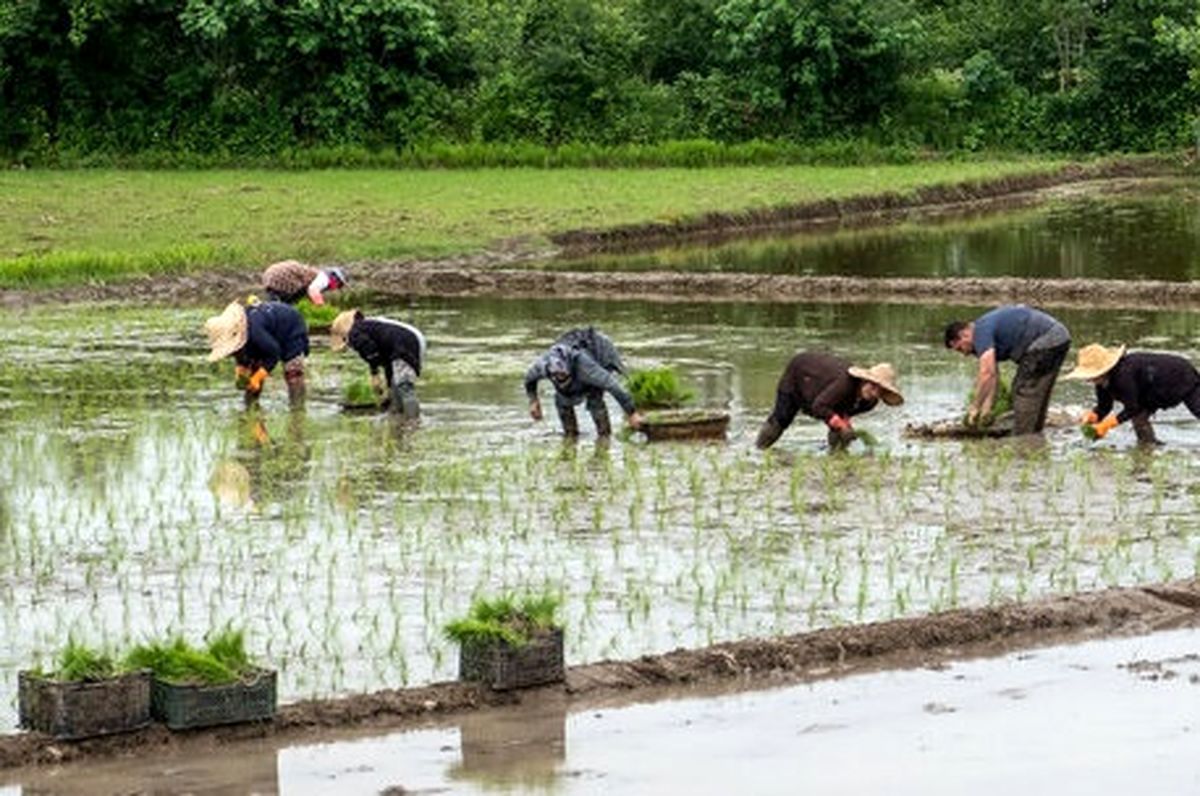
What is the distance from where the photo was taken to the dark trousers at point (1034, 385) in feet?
53.1

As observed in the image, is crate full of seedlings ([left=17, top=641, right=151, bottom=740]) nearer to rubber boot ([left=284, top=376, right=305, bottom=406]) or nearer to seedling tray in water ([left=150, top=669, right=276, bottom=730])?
seedling tray in water ([left=150, top=669, right=276, bottom=730])

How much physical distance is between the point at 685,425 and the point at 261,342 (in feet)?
11.0

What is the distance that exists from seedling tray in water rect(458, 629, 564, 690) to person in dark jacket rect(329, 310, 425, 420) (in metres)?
7.38

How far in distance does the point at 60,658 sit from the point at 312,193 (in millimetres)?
23613

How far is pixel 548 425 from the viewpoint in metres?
17.1

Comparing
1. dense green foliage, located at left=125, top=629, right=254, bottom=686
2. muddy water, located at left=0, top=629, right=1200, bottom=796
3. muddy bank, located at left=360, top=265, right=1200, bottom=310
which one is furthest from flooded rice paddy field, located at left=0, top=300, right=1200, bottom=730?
muddy bank, located at left=360, top=265, right=1200, bottom=310

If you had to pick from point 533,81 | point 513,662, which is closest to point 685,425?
point 513,662

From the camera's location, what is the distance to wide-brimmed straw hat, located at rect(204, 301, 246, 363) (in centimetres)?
1781

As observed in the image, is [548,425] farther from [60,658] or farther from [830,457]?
[60,658]

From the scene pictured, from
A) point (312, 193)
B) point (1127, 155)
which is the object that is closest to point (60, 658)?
point (312, 193)

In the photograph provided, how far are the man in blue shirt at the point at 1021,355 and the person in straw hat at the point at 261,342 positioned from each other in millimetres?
4622

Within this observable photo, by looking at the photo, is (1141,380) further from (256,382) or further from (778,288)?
(778,288)

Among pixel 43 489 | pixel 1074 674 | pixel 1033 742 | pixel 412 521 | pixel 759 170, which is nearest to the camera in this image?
pixel 1033 742

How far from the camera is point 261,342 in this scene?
1797 cm
